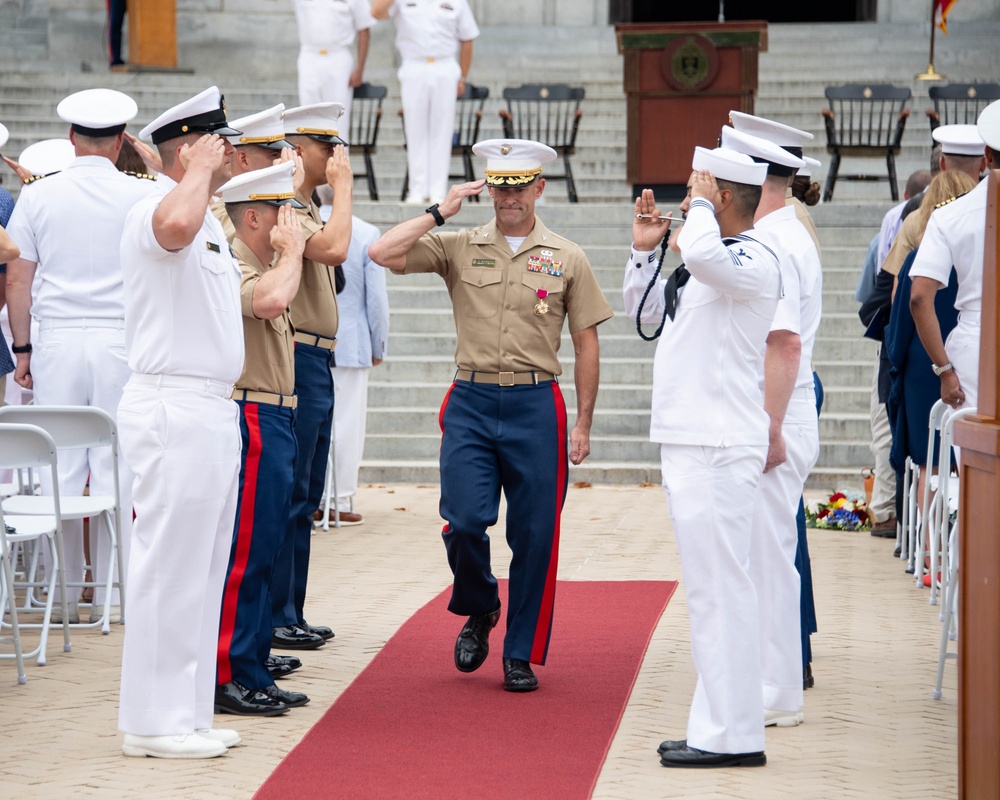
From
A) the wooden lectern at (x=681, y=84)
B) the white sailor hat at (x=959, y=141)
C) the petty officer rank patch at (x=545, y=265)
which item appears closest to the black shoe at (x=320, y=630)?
the petty officer rank patch at (x=545, y=265)

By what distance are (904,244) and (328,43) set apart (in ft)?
28.4

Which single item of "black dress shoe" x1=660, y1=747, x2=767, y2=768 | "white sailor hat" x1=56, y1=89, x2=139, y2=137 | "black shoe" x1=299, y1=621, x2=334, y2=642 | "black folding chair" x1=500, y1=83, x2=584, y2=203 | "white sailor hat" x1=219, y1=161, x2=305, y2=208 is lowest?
"black shoe" x1=299, y1=621, x2=334, y2=642

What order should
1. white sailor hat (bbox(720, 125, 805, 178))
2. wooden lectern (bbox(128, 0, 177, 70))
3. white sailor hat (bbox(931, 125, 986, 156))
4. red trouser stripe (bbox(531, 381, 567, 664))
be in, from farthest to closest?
wooden lectern (bbox(128, 0, 177, 70)) → white sailor hat (bbox(931, 125, 986, 156)) → red trouser stripe (bbox(531, 381, 567, 664)) → white sailor hat (bbox(720, 125, 805, 178))

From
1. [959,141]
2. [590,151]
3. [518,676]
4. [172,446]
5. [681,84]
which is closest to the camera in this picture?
[172,446]

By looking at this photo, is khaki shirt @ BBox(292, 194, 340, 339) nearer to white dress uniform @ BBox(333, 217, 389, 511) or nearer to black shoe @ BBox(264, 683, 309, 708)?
black shoe @ BBox(264, 683, 309, 708)

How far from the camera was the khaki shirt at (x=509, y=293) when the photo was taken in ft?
19.4

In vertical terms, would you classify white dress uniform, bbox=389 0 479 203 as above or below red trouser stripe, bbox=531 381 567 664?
above

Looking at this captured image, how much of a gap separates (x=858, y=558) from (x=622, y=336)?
465cm

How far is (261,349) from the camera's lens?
5461 mm

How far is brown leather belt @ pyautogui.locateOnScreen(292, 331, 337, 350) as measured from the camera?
6.20 meters

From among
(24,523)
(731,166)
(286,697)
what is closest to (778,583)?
(731,166)

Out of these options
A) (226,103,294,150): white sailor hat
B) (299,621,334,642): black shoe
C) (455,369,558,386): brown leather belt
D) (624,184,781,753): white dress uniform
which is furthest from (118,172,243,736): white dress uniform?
(299,621,334,642): black shoe

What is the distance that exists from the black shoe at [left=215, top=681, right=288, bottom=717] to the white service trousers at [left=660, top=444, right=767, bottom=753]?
1.55 metres

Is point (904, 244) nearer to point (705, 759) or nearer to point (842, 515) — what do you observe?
point (842, 515)
